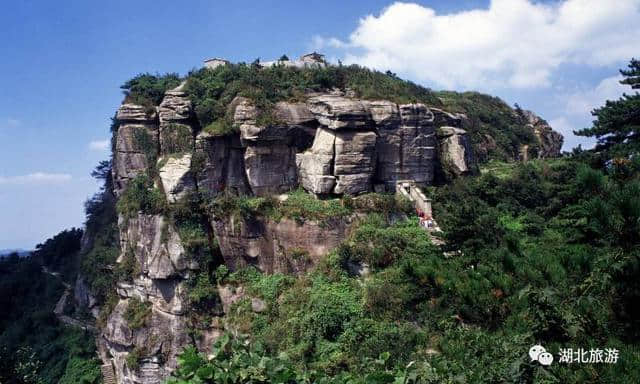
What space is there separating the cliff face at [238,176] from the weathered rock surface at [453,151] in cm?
57

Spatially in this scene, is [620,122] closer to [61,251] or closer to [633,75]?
[633,75]

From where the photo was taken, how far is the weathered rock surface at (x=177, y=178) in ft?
76.8

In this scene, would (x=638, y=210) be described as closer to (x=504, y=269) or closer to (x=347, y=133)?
(x=504, y=269)

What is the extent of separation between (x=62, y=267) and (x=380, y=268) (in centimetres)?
2606

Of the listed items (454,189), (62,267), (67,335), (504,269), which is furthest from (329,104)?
(62,267)

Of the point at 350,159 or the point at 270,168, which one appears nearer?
the point at 350,159

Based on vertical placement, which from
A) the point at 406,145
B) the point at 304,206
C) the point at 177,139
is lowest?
the point at 304,206

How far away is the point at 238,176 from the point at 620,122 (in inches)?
635

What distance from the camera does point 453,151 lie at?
2630 centimetres

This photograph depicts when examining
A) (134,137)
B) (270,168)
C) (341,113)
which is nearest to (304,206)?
(270,168)

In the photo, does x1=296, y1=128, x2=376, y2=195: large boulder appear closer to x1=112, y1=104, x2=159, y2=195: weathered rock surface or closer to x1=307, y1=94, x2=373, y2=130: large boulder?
x1=307, y1=94, x2=373, y2=130: large boulder

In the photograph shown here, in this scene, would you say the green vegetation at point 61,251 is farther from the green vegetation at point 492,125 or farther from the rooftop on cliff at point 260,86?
the green vegetation at point 492,125

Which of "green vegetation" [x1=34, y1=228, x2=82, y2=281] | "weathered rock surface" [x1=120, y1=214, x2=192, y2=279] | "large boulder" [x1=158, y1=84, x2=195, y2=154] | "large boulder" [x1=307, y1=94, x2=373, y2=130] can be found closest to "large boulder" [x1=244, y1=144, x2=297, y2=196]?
"large boulder" [x1=307, y1=94, x2=373, y2=130]

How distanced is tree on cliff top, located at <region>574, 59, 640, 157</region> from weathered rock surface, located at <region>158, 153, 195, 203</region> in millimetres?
16501
